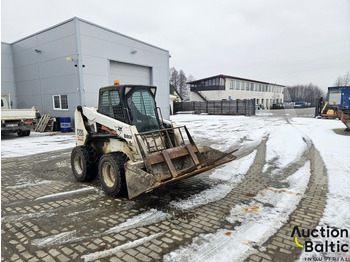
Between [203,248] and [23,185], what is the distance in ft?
15.7

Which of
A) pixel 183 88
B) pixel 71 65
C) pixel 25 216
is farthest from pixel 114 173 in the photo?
pixel 183 88

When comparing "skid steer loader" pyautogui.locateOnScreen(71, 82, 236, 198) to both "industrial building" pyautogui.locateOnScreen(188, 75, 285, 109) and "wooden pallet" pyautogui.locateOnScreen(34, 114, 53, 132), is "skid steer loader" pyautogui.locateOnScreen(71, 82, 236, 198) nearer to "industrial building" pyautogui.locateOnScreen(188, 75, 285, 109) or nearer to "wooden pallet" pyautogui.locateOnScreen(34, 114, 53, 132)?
"wooden pallet" pyautogui.locateOnScreen(34, 114, 53, 132)

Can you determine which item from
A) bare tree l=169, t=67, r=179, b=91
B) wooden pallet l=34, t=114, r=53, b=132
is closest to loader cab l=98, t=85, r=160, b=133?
wooden pallet l=34, t=114, r=53, b=132

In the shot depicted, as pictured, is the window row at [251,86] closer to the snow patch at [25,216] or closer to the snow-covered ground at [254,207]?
the snow-covered ground at [254,207]

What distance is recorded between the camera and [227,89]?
145 feet

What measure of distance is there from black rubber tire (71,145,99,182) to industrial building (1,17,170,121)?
9.76 m

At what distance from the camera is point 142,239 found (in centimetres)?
331

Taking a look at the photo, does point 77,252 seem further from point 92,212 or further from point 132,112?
point 132,112

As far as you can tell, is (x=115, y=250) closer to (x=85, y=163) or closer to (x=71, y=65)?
(x=85, y=163)

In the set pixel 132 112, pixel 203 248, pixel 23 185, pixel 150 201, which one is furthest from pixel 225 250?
pixel 23 185

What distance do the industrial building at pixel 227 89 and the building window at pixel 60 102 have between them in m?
32.5

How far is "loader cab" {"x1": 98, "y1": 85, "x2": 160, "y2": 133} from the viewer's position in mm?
5121

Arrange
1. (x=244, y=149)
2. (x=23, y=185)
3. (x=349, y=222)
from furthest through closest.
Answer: (x=244, y=149) → (x=23, y=185) → (x=349, y=222)

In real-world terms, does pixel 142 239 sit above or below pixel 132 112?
below
